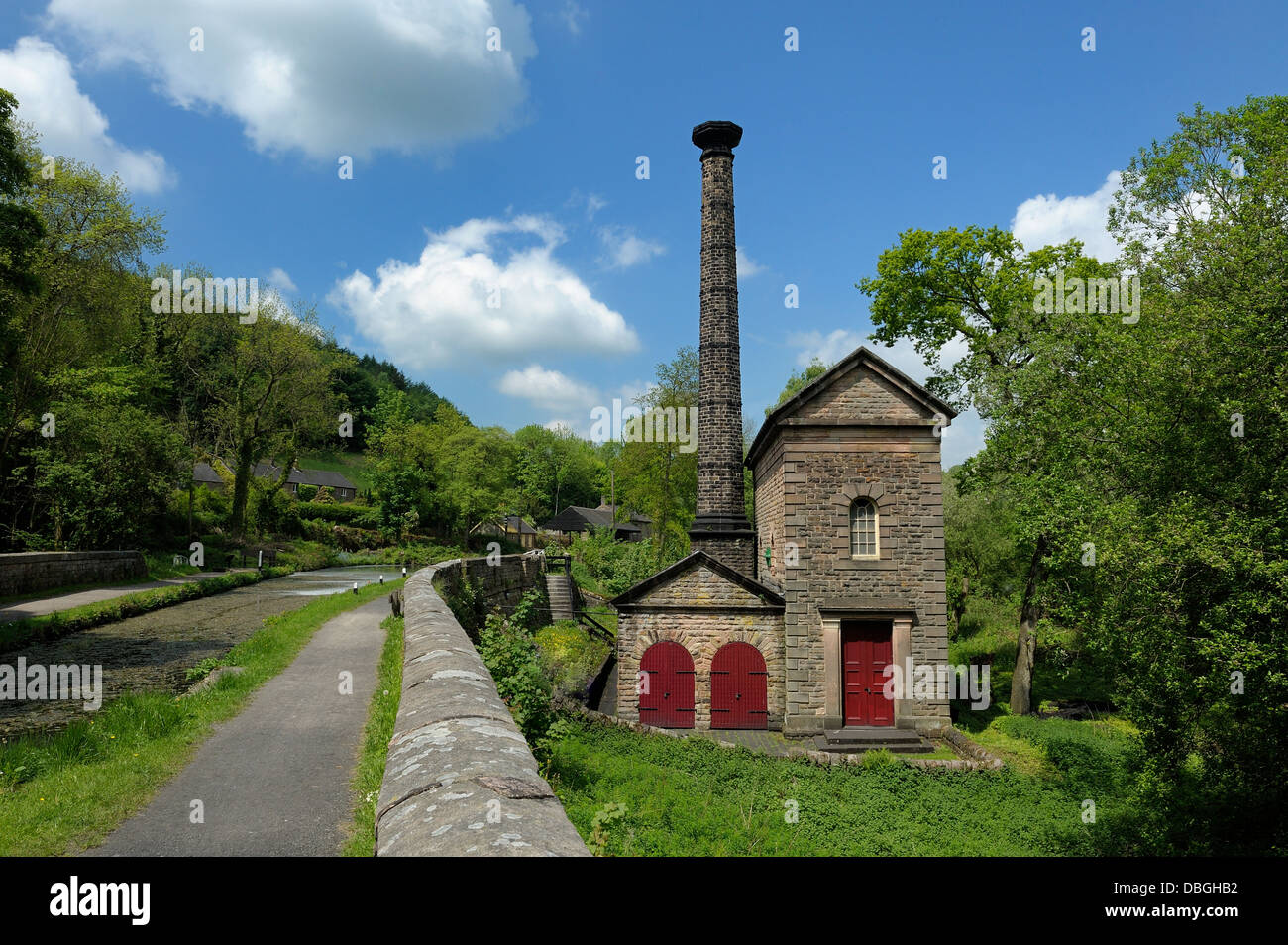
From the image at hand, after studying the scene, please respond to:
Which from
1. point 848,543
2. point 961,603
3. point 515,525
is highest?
point 848,543

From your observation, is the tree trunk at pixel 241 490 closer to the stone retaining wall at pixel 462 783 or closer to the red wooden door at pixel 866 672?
the red wooden door at pixel 866 672

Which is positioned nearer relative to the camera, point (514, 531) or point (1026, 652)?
point (1026, 652)

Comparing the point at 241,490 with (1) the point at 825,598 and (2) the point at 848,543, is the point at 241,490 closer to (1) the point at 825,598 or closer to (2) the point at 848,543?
(1) the point at 825,598

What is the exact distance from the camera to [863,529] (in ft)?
63.4

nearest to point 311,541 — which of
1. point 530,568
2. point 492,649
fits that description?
point 530,568

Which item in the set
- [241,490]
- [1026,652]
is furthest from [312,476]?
[1026,652]

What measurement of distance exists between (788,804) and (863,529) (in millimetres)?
9170

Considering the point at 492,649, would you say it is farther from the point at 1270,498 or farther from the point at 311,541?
the point at 311,541

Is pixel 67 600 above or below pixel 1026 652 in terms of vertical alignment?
above

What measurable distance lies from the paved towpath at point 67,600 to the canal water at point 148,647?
4.20 feet

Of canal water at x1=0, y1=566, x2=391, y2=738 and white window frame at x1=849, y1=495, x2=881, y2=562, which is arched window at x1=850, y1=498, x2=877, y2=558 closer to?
white window frame at x1=849, y1=495, x2=881, y2=562

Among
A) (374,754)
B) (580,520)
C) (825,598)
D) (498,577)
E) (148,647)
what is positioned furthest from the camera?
(580,520)

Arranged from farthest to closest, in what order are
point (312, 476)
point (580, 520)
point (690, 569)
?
point (580, 520), point (312, 476), point (690, 569)

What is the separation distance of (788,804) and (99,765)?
31.7 ft
